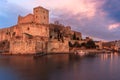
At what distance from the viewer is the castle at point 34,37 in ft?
69.6

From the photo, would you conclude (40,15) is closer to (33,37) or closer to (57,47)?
(33,37)

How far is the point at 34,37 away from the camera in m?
24.2

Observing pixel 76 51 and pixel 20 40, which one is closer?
pixel 20 40

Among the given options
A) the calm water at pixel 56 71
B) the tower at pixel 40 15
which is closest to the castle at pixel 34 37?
the tower at pixel 40 15

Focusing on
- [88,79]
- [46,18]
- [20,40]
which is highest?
[46,18]

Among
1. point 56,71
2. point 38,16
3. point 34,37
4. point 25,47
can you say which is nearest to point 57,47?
point 34,37

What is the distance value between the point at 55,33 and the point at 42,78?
24474 millimetres

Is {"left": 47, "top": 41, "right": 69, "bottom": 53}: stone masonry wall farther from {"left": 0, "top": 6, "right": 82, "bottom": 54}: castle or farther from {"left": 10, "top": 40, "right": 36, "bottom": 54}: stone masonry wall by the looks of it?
{"left": 10, "top": 40, "right": 36, "bottom": 54}: stone masonry wall

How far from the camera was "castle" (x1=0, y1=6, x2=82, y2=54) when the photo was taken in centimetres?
2122

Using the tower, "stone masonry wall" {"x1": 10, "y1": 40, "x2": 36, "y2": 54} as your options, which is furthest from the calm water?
the tower

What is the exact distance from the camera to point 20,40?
21219mm

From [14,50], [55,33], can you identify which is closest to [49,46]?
[14,50]

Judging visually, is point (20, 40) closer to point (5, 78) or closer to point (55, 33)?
point (55, 33)

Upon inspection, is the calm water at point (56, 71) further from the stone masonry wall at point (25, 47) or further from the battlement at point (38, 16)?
the battlement at point (38, 16)
